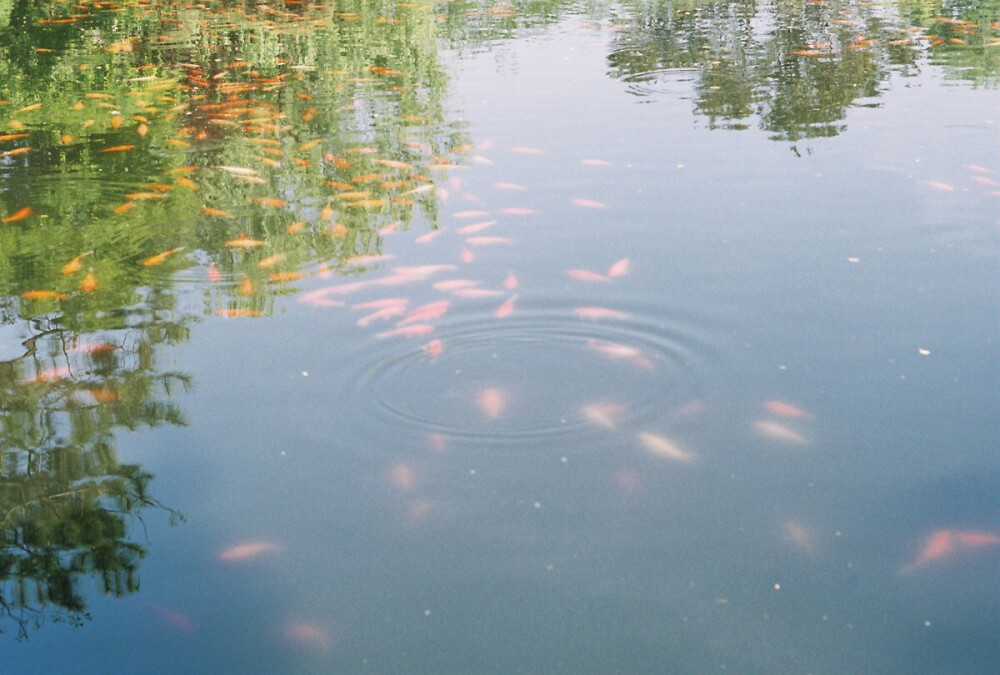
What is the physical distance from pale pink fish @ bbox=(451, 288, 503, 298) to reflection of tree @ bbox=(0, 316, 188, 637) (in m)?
1.26

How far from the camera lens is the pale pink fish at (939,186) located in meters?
6.31

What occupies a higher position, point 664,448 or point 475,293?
point 475,293

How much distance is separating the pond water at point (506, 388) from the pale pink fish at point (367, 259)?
0.19 feet

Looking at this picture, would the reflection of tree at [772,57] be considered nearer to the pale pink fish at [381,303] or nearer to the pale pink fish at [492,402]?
the pale pink fish at [381,303]

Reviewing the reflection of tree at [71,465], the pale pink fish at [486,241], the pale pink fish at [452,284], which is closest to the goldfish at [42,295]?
the reflection of tree at [71,465]

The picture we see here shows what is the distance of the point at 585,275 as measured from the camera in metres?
5.21

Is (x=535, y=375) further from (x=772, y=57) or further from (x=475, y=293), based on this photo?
(x=772, y=57)

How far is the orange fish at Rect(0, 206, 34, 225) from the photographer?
6316 mm

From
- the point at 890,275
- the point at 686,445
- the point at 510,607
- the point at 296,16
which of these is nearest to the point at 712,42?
the point at 296,16

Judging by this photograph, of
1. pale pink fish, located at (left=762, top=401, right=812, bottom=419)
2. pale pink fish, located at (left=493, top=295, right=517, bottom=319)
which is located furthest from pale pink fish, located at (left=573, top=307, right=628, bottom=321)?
pale pink fish, located at (left=762, top=401, right=812, bottom=419)

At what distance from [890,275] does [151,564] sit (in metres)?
3.61

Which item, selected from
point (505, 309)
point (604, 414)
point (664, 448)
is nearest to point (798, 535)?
point (664, 448)

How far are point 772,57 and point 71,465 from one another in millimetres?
8300

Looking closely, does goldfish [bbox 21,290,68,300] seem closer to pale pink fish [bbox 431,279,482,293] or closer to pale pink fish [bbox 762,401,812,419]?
pale pink fish [bbox 431,279,482,293]
